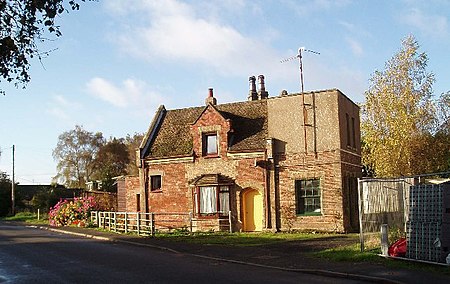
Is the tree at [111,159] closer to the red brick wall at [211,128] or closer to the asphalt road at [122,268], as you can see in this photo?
the red brick wall at [211,128]

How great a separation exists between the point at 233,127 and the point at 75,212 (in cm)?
1558

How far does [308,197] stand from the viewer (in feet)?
97.7

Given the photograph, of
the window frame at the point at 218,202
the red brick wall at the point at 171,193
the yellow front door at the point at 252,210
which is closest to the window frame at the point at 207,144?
the red brick wall at the point at 171,193

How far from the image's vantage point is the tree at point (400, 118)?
37.8 metres

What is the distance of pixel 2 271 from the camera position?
635 inches

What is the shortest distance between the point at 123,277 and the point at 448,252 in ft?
28.2

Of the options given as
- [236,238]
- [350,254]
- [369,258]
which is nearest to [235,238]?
[236,238]

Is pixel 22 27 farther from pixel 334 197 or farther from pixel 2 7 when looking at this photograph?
pixel 334 197

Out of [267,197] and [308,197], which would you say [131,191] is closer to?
[267,197]

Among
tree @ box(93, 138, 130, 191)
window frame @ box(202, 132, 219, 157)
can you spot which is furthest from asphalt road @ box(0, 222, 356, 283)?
tree @ box(93, 138, 130, 191)

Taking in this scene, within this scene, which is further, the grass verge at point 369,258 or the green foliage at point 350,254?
the green foliage at point 350,254

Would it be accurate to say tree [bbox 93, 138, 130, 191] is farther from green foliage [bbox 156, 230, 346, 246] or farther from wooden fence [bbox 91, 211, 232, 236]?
green foliage [bbox 156, 230, 346, 246]

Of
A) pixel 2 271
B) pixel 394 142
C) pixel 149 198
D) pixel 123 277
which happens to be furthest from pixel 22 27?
pixel 394 142

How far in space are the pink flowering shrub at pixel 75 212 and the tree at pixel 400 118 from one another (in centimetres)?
2041
